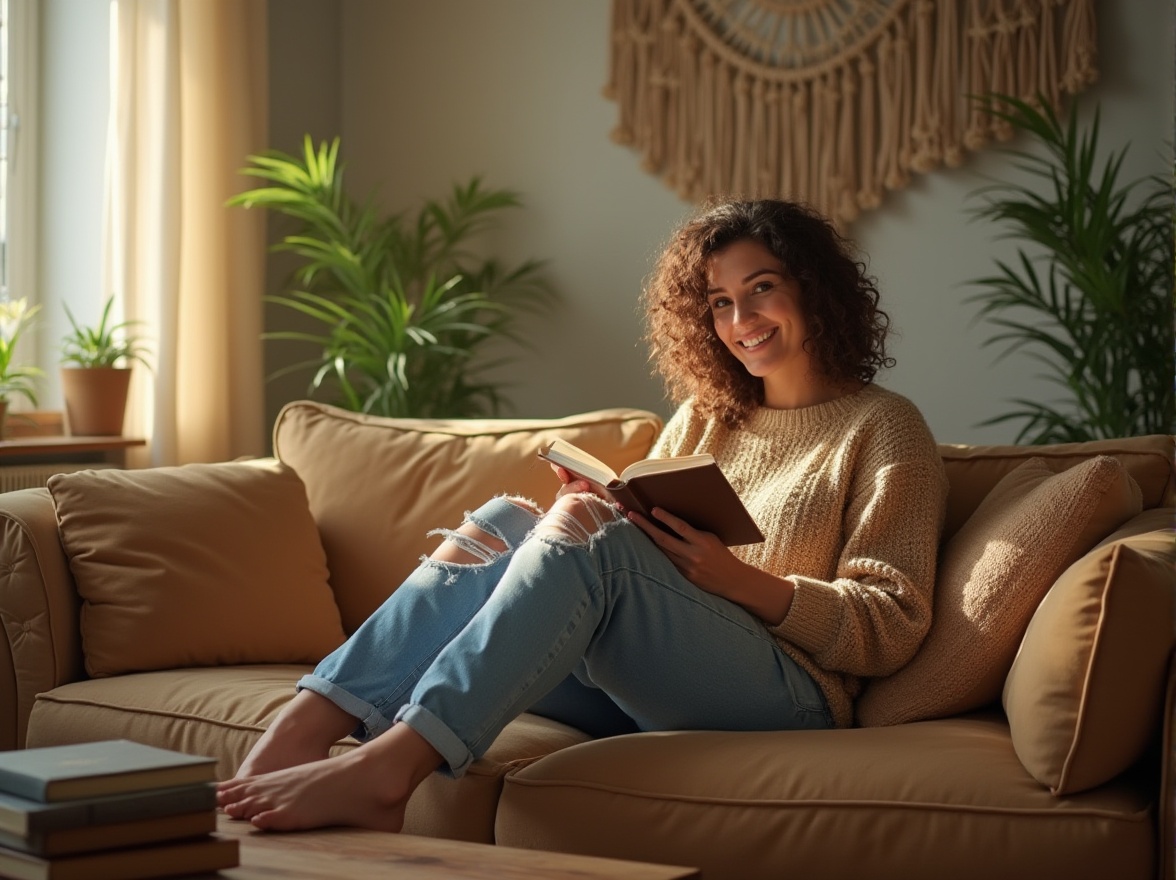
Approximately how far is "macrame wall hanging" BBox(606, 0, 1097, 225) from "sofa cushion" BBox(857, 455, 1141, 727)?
143cm

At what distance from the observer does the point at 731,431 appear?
217 cm

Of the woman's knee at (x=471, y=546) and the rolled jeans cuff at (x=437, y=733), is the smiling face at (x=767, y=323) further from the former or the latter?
the rolled jeans cuff at (x=437, y=733)

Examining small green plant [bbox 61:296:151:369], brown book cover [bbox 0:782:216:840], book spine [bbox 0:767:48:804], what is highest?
small green plant [bbox 61:296:151:369]

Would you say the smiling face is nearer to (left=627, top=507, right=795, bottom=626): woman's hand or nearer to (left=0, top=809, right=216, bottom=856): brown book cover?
(left=627, top=507, right=795, bottom=626): woman's hand

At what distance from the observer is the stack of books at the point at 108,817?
1167mm

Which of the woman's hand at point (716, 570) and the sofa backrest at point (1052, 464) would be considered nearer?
the woman's hand at point (716, 570)

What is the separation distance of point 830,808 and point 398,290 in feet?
7.04

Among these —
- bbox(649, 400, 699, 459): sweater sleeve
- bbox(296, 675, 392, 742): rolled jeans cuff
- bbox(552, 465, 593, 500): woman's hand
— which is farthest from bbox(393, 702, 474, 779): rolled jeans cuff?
bbox(649, 400, 699, 459): sweater sleeve

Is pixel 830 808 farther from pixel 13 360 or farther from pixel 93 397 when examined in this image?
pixel 13 360

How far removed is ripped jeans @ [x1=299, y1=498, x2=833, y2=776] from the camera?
62.1 inches

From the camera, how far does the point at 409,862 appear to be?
49.4 inches

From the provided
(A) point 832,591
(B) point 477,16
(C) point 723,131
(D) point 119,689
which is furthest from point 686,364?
(B) point 477,16

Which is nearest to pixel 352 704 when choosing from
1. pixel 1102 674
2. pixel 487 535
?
pixel 487 535

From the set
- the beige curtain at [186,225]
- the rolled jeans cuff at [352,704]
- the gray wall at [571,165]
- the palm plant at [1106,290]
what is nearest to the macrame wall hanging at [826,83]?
the gray wall at [571,165]
